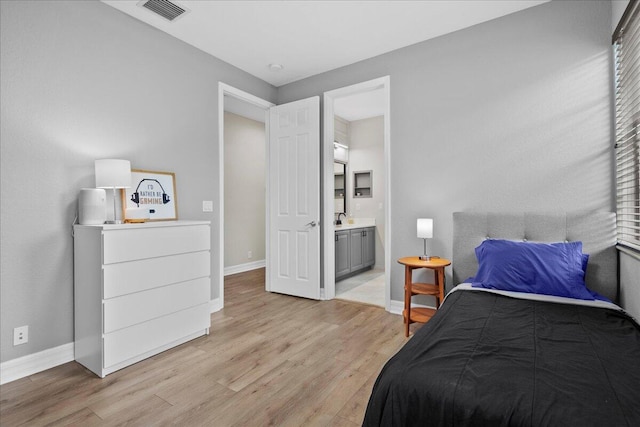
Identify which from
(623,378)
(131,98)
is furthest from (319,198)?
(623,378)

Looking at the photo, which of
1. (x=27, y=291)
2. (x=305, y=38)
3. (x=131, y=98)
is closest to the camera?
(x=27, y=291)

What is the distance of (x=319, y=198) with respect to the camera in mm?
3912

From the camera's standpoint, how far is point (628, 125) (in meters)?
2.16

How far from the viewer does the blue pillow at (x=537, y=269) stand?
208cm

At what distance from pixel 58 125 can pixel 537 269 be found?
3614mm

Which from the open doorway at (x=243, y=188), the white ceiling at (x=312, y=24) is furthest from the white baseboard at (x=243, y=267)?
the white ceiling at (x=312, y=24)

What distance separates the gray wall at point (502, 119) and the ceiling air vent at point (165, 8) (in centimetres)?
198

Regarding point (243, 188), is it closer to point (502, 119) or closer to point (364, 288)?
point (364, 288)

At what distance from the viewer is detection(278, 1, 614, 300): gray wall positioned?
8.13 feet

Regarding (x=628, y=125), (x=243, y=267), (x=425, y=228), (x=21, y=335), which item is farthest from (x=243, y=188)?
(x=628, y=125)

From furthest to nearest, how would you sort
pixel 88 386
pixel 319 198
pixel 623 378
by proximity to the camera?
pixel 319 198
pixel 88 386
pixel 623 378

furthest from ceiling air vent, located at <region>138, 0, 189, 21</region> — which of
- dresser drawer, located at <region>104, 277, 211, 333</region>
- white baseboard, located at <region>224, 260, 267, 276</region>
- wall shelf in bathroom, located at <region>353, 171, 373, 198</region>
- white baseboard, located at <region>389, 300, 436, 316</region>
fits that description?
wall shelf in bathroom, located at <region>353, 171, 373, 198</region>

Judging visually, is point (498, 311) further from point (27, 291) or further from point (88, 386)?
point (27, 291)

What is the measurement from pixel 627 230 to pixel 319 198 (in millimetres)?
2785
